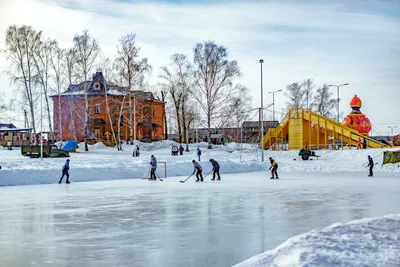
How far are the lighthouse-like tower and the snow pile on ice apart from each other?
4885 centimetres

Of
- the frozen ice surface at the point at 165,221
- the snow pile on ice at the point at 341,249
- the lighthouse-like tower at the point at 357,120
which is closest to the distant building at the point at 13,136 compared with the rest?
the lighthouse-like tower at the point at 357,120

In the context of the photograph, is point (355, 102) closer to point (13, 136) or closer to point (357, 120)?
point (357, 120)

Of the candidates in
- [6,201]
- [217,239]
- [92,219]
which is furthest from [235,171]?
[217,239]

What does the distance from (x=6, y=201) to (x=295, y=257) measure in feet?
47.0

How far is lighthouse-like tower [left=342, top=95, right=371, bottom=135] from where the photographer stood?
5538 centimetres

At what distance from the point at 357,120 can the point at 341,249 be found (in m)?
50.8

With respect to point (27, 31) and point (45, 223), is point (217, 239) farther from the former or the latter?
point (27, 31)

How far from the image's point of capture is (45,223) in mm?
12820

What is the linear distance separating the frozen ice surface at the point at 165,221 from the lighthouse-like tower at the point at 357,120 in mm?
34619

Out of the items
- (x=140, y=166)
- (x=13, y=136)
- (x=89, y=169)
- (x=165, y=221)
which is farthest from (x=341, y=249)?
(x=13, y=136)

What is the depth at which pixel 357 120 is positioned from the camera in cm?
5556

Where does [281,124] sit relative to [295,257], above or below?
above

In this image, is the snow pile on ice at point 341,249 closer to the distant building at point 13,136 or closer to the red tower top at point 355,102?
the red tower top at point 355,102

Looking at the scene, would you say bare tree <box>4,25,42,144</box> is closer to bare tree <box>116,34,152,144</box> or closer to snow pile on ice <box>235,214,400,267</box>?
bare tree <box>116,34,152,144</box>
